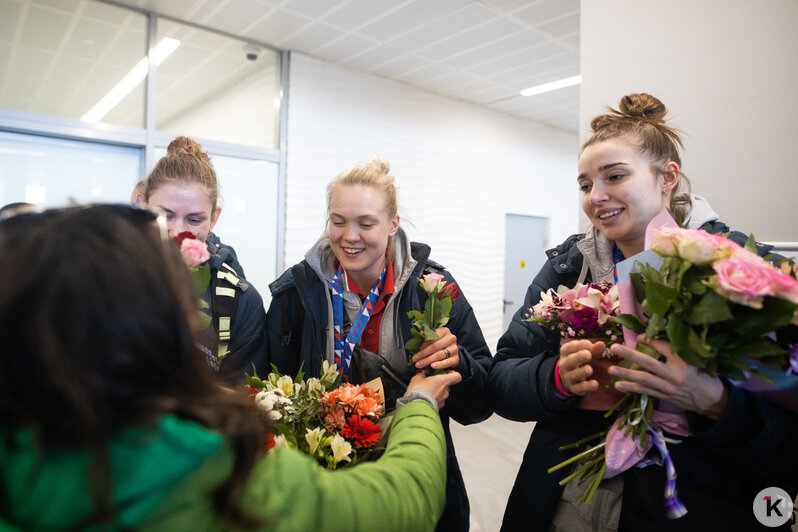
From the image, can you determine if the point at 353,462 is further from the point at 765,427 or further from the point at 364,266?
the point at 765,427

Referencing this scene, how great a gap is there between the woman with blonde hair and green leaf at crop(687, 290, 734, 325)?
0.64 m

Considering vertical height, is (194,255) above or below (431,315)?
above

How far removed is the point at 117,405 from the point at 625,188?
130 centimetres

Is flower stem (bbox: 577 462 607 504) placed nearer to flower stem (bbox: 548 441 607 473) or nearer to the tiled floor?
flower stem (bbox: 548 441 607 473)

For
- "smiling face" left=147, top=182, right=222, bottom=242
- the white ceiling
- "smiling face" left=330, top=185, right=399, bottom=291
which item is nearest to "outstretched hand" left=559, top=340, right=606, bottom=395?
"smiling face" left=330, top=185, right=399, bottom=291

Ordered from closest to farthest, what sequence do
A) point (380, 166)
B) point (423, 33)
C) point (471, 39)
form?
1. point (380, 166)
2. point (423, 33)
3. point (471, 39)

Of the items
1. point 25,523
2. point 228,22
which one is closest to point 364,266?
point 25,523

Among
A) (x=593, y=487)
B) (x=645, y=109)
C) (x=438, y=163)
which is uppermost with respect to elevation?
(x=438, y=163)

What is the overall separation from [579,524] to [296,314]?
1.02m

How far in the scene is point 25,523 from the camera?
1.77 feet

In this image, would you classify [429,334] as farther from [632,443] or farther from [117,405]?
[117,405]

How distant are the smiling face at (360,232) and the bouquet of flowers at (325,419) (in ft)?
1.72

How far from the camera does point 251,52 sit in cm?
457

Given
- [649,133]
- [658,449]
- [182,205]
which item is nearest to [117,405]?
[658,449]
